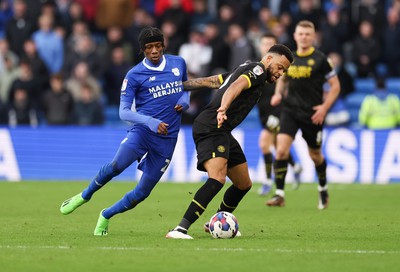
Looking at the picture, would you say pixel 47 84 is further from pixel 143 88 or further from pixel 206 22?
pixel 143 88

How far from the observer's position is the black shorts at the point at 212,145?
10.9m

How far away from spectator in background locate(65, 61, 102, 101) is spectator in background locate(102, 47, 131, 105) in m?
0.44

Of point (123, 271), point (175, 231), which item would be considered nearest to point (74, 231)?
point (175, 231)

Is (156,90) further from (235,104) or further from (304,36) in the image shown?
(304,36)

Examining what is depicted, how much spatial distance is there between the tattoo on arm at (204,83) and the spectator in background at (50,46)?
13990 millimetres

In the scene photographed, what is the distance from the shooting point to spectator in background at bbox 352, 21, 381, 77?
79.9ft

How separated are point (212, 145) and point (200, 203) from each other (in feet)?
2.18

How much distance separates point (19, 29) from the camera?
83.9 feet

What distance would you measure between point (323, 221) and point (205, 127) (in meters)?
3.07

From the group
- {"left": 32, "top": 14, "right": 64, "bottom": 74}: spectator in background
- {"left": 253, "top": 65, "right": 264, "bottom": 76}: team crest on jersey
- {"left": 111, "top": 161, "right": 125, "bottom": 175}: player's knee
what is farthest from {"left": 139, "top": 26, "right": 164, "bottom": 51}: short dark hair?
{"left": 32, "top": 14, "right": 64, "bottom": 74}: spectator in background

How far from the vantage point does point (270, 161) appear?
18125mm

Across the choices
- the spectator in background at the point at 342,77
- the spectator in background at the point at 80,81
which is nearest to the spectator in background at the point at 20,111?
the spectator in background at the point at 80,81

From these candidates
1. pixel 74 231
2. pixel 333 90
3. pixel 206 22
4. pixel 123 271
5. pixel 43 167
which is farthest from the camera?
pixel 206 22

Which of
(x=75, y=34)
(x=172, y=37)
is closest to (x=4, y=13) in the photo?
(x=75, y=34)
